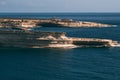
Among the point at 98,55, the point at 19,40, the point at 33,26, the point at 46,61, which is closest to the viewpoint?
the point at 46,61

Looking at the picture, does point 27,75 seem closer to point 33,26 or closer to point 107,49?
point 107,49

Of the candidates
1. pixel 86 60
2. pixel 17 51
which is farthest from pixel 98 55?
pixel 17 51

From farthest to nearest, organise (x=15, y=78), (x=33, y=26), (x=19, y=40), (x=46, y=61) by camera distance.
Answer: (x=33, y=26), (x=19, y=40), (x=46, y=61), (x=15, y=78)

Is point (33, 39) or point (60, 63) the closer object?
point (60, 63)

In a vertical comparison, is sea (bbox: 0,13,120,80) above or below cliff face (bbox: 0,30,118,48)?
below

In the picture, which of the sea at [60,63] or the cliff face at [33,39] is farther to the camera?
the cliff face at [33,39]

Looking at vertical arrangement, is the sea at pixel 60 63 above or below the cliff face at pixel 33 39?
below

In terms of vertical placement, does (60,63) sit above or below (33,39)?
below

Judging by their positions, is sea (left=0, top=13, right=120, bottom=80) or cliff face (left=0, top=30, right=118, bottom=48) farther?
cliff face (left=0, top=30, right=118, bottom=48)

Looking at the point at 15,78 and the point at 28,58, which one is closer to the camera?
the point at 15,78

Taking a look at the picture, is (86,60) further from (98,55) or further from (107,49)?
(107,49)
